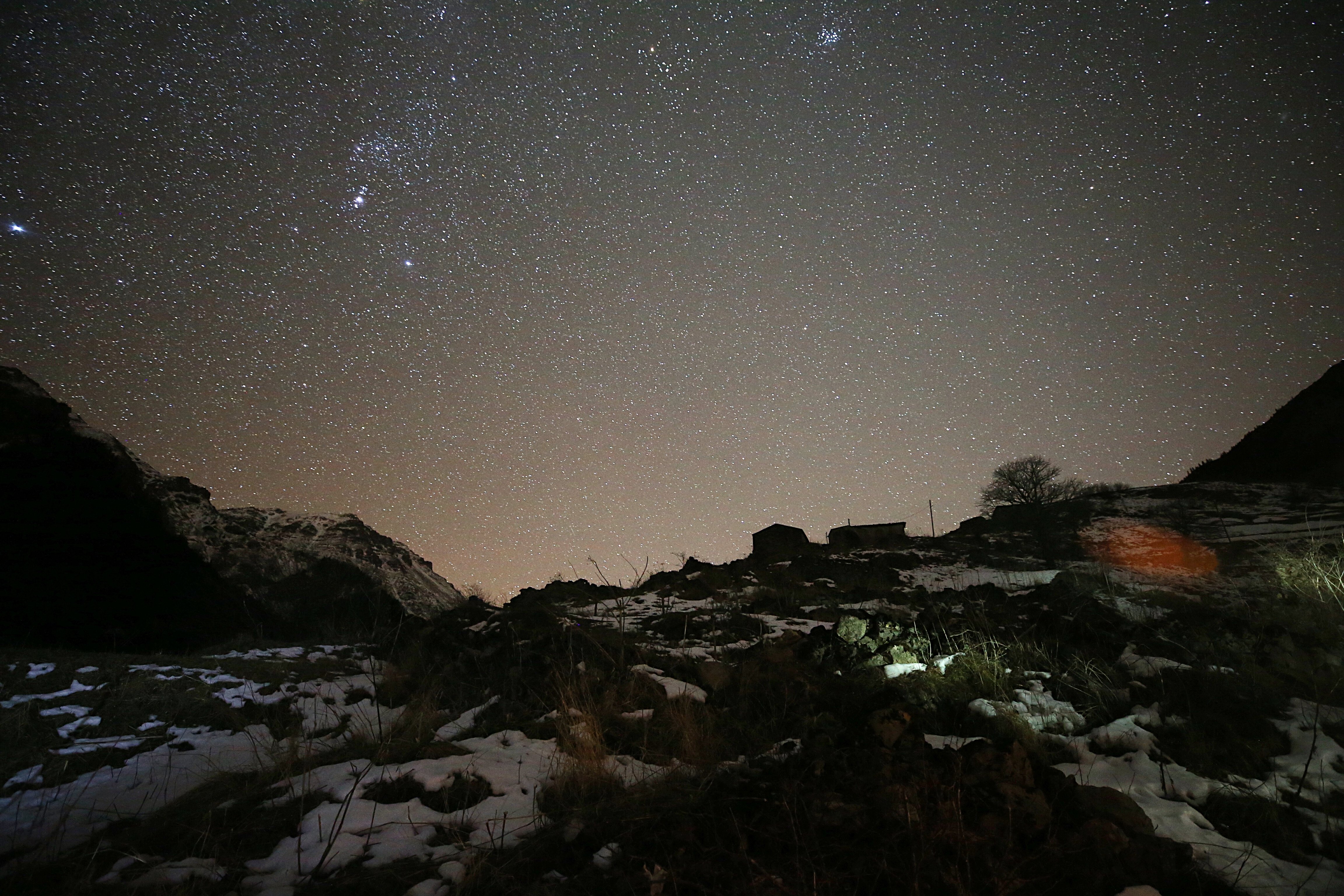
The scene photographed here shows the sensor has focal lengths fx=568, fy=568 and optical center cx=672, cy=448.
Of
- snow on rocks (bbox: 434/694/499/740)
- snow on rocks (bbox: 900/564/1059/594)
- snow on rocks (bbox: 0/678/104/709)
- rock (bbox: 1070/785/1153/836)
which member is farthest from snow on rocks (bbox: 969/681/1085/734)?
snow on rocks (bbox: 0/678/104/709)

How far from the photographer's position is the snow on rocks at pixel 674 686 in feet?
15.5

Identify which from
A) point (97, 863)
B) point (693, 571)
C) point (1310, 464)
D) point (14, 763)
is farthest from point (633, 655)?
point (1310, 464)

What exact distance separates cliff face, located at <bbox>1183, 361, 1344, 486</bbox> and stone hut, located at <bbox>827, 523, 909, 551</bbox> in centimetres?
1348

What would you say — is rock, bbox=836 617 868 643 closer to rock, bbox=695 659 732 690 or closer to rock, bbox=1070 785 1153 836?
rock, bbox=695 659 732 690

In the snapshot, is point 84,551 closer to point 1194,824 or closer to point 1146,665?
point 1194,824

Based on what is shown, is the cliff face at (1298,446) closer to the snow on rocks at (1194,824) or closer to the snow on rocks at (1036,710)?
the snow on rocks at (1036,710)

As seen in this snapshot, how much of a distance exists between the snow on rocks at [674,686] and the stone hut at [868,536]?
18588mm

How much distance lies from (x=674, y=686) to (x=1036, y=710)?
9.07 feet

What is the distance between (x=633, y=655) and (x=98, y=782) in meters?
4.11

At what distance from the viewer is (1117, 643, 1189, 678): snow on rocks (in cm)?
429

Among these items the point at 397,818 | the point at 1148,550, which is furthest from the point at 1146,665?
the point at 1148,550

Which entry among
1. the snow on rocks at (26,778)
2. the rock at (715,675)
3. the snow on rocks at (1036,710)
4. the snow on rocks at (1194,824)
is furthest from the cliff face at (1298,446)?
the snow on rocks at (26,778)

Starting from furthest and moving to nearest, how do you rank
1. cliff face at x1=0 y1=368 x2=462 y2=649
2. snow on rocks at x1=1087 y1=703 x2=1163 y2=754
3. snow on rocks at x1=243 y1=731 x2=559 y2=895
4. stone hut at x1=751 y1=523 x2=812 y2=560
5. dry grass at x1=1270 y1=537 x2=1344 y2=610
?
stone hut at x1=751 y1=523 x2=812 y2=560 < cliff face at x1=0 y1=368 x2=462 y2=649 < dry grass at x1=1270 y1=537 x2=1344 y2=610 < snow on rocks at x1=1087 y1=703 x2=1163 y2=754 < snow on rocks at x1=243 y1=731 x2=559 y2=895

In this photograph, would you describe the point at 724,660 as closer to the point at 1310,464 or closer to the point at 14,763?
the point at 14,763
